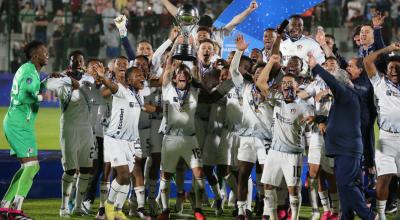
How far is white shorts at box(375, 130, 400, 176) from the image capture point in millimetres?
11602

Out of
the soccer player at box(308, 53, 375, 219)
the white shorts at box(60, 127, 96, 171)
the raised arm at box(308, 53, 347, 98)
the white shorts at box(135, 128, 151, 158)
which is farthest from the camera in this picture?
the white shorts at box(135, 128, 151, 158)

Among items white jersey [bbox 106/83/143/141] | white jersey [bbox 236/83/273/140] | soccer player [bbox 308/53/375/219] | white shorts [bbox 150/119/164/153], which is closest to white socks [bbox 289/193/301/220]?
soccer player [bbox 308/53/375/219]

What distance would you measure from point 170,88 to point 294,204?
6.97 ft

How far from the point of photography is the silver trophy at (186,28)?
12.1 meters

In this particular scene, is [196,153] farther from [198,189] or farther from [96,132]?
[96,132]

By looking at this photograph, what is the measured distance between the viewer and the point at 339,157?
35.7 ft

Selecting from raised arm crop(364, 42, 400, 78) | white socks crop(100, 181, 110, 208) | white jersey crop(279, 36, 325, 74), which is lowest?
white socks crop(100, 181, 110, 208)

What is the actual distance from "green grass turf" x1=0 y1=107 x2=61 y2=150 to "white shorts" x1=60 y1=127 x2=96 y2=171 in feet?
21.2

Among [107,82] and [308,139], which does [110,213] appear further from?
[308,139]

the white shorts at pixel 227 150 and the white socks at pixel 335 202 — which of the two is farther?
the white shorts at pixel 227 150

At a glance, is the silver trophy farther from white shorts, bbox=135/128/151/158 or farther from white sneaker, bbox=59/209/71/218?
white sneaker, bbox=59/209/71/218

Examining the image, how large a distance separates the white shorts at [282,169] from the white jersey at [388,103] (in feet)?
3.45

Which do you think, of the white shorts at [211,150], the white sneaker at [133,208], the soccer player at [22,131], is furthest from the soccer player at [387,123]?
the soccer player at [22,131]

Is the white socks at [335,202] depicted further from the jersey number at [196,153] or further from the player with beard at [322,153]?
the jersey number at [196,153]
